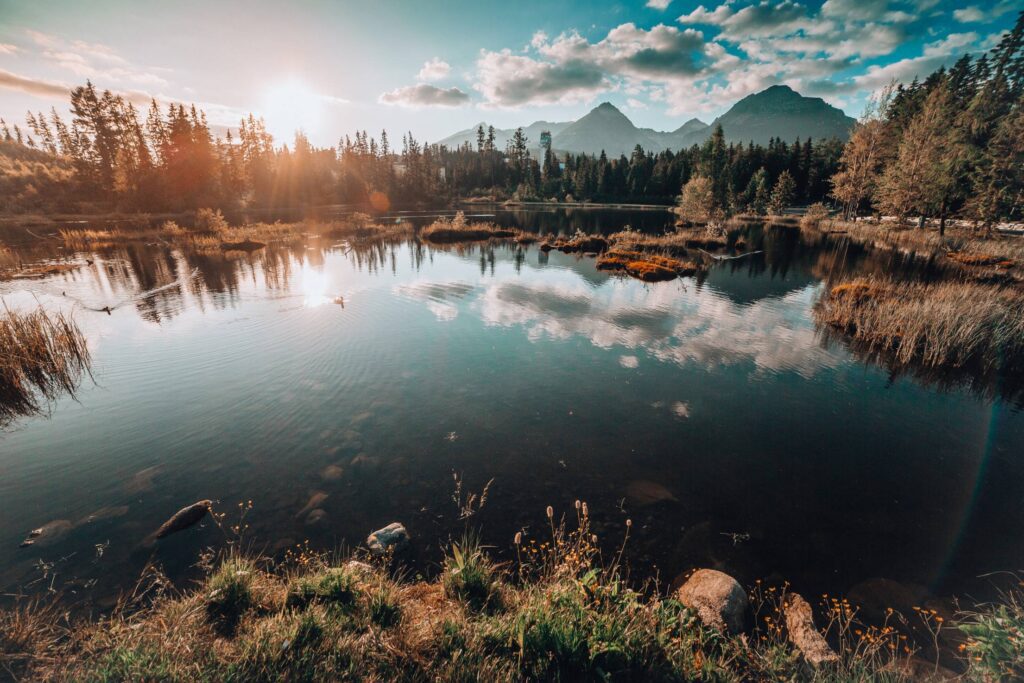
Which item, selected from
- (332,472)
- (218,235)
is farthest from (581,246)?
(218,235)

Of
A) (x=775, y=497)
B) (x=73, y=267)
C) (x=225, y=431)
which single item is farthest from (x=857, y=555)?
(x=73, y=267)

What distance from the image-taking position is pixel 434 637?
4898 mm

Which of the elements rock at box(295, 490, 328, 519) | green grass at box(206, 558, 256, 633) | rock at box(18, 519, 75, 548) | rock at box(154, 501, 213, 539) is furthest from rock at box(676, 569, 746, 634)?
rock at box(18, 519, 75, 548)

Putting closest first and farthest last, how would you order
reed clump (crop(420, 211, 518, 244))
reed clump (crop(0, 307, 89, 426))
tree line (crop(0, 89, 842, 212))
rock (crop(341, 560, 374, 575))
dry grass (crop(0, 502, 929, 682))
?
dry grass (crop(0, 502, 929, 682)) < rock (crop(341, 560, 374, 575)) < reed clump (crop(0, 307, 89, 426)) < reed clump (crop(420, 211, 518, 244)) < tree line (crop(0, 89, 842, 212))

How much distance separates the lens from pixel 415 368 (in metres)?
15.7

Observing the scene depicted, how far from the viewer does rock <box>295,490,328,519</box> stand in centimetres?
853

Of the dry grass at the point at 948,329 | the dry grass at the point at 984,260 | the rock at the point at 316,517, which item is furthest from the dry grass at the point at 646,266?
the rock at the point at 316,517

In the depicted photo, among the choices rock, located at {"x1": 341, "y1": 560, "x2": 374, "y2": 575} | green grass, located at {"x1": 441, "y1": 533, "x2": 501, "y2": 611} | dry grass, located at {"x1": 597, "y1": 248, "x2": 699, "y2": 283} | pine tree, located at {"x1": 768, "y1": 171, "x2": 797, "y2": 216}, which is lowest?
rock, located at {"x1": 341, "y1": 560, "x2": 374, "y2": 575}

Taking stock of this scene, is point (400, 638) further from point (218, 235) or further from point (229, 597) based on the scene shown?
point (218, 235)

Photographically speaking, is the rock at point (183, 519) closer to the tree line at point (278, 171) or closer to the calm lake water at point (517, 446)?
the calm lake water at point (517, 446)

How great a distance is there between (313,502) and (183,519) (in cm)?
252

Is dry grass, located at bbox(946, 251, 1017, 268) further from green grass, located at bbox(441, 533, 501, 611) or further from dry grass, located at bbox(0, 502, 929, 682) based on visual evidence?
green grass, located at bbox(441, 533, 501, 611)

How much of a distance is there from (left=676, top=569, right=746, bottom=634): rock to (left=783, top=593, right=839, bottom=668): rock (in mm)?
759

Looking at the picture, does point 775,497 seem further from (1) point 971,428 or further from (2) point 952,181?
(2) point 952,181
